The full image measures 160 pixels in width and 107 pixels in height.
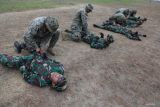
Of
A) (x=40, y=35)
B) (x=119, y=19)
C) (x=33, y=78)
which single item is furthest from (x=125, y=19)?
(x=33, y=78)

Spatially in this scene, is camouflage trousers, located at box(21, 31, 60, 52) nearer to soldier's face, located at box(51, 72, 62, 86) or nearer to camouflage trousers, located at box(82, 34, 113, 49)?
soldier's face, located at box(51, 72, 62, 86)

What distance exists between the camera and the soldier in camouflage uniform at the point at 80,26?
11223mm

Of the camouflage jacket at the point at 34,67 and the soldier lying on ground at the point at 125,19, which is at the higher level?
the camouflage jacket at the point at 34,67

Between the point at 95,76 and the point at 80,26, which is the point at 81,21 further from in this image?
the point at 95,76

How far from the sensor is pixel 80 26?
11836 mm

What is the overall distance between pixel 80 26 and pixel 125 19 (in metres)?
3.44

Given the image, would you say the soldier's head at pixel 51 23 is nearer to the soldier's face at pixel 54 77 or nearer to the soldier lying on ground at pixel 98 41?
the soldier's face at pixel 54 77

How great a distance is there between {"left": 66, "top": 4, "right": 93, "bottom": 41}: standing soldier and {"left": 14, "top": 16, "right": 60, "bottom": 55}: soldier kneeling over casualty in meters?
1.99

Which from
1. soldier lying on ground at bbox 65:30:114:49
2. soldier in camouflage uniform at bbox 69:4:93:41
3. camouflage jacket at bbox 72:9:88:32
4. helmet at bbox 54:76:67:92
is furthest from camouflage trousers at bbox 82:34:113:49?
helmet at bbox 54:76:67:92

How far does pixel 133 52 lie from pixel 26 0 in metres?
9.65

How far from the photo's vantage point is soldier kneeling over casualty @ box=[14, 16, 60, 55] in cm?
827

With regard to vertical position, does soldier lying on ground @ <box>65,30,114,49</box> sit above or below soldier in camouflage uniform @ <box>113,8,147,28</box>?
above

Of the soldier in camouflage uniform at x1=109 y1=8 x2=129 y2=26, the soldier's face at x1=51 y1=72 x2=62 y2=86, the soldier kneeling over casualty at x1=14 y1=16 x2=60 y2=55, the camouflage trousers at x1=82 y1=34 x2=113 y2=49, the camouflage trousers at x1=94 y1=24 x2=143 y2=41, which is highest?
the soldier kneeling over casualty at x1=14 y1=16 x2=60 y2=55

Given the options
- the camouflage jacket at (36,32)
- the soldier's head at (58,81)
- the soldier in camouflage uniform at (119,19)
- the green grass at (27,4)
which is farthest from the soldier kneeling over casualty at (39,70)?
the green grass at (27,4)
